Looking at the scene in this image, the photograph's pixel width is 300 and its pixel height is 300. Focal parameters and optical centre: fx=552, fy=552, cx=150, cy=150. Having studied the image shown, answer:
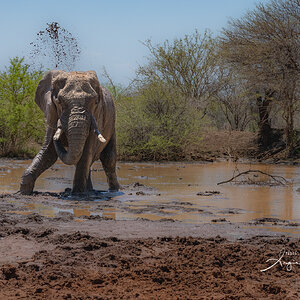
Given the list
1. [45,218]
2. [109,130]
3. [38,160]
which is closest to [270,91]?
[109,130]

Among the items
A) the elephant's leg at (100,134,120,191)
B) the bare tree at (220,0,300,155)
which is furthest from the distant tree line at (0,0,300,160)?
the elephant's leg at (100,134,120,191)

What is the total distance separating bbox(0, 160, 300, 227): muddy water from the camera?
8070 mm

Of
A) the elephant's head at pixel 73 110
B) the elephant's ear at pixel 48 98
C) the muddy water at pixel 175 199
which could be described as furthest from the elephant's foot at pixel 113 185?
the elephant's ear at pixel 48 98

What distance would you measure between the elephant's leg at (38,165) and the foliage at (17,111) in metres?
11.1

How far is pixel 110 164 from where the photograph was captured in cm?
1117

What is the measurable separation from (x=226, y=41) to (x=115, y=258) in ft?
63.6

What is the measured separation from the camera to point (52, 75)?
1039 centimetres

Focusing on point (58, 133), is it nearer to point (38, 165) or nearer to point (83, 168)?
point (83, 168)

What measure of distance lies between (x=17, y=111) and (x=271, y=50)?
9.75 m

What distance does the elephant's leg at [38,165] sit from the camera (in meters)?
9.61

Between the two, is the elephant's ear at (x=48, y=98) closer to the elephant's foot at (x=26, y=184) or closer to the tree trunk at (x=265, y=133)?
the elephant's foot at (x=26, y=184)
